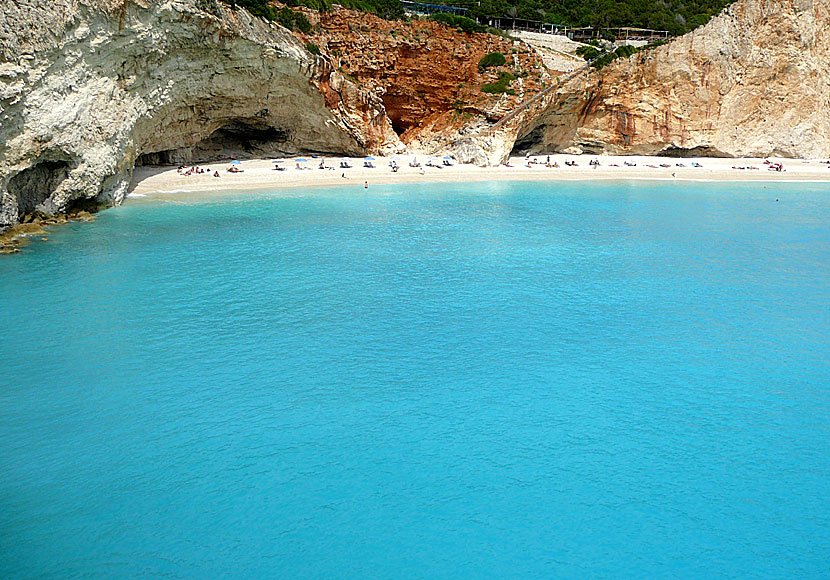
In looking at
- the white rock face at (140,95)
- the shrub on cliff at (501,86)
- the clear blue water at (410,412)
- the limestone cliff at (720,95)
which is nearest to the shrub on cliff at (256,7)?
the white rock face at (140,95)

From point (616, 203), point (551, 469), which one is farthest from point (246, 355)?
point (616, 203)

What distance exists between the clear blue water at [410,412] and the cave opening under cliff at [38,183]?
3640 millimetres

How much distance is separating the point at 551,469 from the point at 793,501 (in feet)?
10.7

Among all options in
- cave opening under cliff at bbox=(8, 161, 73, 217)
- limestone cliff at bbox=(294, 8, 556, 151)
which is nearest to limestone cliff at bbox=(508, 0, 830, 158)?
limestone cliff at bbox=(294, 8, 556, 151)

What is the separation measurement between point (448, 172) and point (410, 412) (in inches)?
1155

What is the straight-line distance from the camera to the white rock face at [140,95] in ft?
68.8

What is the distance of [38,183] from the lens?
24016 mm

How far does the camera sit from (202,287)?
17.5 m

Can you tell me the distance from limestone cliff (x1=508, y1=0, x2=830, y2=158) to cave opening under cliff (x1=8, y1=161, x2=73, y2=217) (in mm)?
28621

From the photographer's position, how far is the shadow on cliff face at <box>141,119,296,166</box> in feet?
117

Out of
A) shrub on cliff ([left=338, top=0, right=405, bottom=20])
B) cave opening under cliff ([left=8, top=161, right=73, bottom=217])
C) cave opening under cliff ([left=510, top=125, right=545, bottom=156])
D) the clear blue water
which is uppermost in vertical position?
shrub on cliff ([left=338, top=0, right=405, bottom=20])

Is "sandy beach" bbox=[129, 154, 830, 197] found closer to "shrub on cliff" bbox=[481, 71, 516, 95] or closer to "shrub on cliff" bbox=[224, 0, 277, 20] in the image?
"shrub on cliff" bbox=[481, 71, 516, 95]

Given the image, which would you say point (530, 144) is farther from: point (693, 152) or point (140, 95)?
point (140, 95)

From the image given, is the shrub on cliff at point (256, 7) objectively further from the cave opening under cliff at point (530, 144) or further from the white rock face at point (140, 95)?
the cave opening under cliff at point (530, 144)
